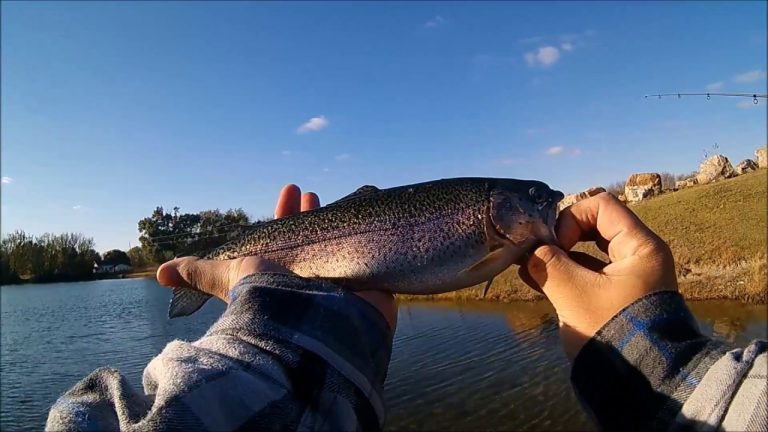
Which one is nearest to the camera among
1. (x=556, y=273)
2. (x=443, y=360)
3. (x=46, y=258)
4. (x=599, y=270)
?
(x=599, y=270)

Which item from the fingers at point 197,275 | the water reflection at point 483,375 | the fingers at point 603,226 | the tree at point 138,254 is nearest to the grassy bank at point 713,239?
the water reflection at point 483,375

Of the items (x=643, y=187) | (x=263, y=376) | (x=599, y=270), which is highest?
(x=643, y=187)

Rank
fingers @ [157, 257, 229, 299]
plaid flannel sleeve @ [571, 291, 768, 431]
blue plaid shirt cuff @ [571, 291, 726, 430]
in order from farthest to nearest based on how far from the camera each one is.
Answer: fingers @ [157, 257, 229, 299] → blue plaid shirt cuff @ [571, 291, 726, 430] → plaid flannel sleeve @ [571, 291, 768, 431]

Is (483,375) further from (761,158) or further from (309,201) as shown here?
(761,158)

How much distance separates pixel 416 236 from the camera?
437 centimetres

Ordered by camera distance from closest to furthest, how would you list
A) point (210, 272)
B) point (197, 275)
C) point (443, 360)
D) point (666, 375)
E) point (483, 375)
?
point (666, 375) → point (210, 272) → point (197, 275) → point (483, 375) → point (443, 360)

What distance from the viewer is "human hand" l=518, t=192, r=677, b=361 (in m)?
2.73

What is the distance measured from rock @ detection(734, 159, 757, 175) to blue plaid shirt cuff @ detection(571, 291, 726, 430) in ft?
127

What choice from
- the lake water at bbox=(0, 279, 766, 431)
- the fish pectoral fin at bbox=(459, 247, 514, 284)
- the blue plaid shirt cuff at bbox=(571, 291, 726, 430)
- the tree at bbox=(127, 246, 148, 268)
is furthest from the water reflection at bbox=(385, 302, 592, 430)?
the tree at bbox=(127, 246, 148, 268)

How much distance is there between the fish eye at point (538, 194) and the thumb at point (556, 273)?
29.7 inches

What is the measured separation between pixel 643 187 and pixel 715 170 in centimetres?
545

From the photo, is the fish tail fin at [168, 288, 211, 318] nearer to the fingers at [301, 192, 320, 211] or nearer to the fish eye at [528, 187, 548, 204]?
the fingers at [301, 192, 320, 211]

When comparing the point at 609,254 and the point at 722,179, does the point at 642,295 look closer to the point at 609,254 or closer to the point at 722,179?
the point at 609,254

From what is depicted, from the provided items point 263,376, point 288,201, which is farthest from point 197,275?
point 263,376
